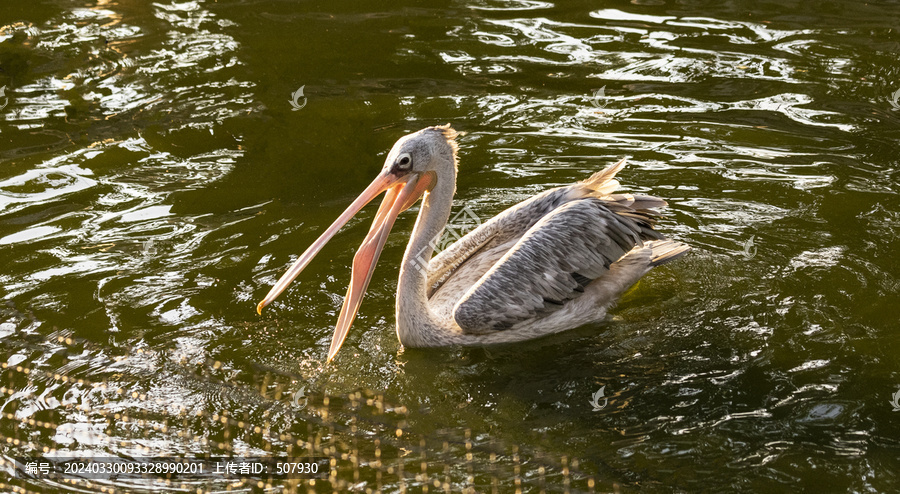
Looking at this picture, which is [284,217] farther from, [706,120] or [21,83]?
[21,83]

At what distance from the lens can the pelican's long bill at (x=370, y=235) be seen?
14.4 ft

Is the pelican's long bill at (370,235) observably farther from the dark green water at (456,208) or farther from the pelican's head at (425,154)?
the dark green water at (456,208)

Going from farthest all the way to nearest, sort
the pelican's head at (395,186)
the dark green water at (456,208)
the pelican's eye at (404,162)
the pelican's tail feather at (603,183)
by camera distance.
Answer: the pelican's tail feather at (603,183), the pelican's eye at (404,162), the pelican's head at (395,186), the dark green water at (456,208)

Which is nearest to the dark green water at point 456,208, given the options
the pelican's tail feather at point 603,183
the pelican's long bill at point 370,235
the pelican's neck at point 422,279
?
the pelican's neck at point 422,279

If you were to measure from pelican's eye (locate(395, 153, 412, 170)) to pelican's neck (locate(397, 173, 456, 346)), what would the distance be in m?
0.25

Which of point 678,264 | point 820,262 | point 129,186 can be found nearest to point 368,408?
point 678,264

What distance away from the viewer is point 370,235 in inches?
186

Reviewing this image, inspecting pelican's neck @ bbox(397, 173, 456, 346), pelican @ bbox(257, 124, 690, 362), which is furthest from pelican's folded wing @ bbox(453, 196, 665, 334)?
pelican's neck @ bbox(397, 173, 456, 346)

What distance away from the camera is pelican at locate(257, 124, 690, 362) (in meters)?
4.66

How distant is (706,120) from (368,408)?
4002 mm

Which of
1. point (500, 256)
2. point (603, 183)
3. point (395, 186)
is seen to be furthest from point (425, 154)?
point (603, 183)

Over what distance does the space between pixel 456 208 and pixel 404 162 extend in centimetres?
148

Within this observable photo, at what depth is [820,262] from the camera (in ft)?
17.0

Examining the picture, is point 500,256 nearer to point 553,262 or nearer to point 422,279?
point 553,262
